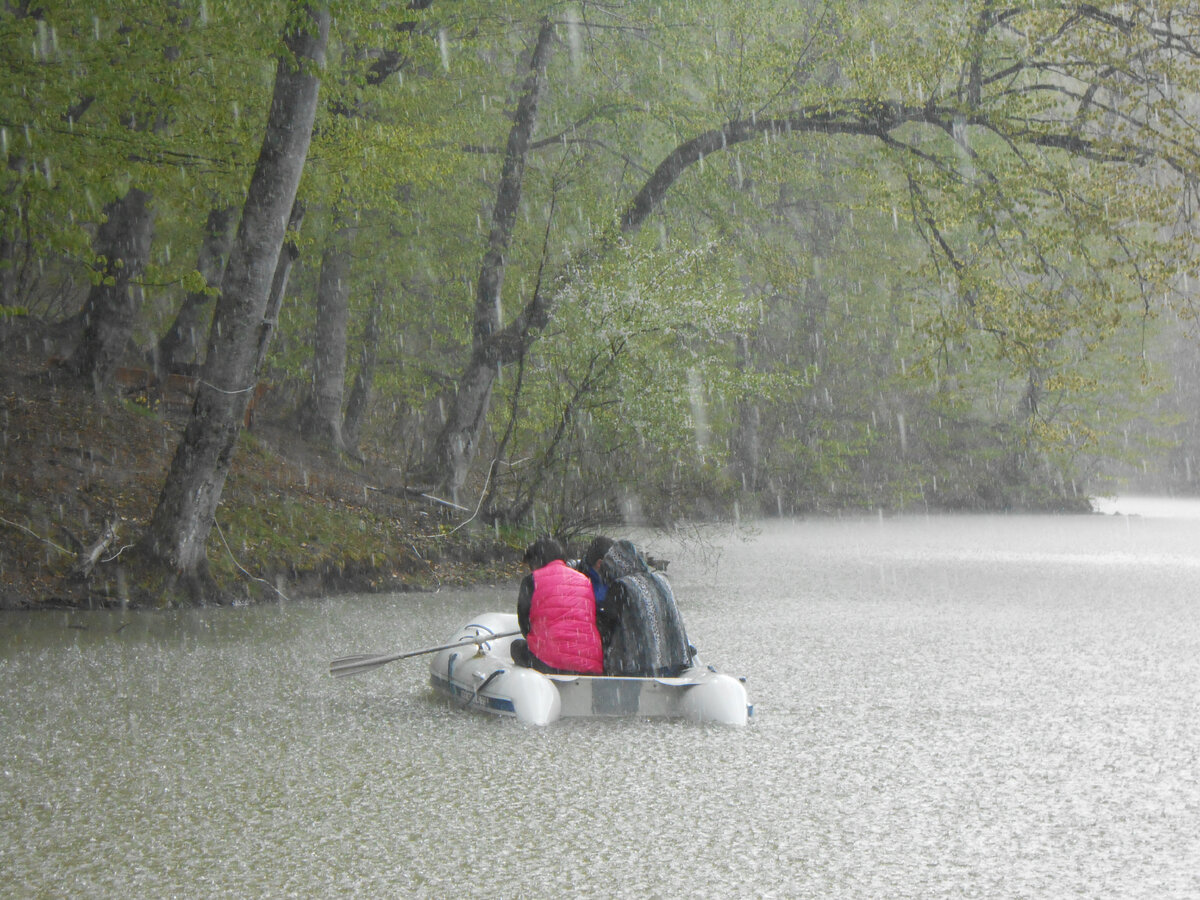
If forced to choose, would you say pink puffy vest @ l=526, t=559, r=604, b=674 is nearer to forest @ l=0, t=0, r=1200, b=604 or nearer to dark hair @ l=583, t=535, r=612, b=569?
dark hair @ l=583, t=535, r=612, b=569

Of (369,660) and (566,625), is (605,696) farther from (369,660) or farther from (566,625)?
(369,660)

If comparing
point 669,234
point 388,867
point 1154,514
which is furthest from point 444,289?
point 1154,514

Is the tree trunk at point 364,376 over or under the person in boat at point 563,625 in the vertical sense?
over

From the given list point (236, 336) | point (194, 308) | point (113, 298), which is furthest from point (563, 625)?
point (194, 308)

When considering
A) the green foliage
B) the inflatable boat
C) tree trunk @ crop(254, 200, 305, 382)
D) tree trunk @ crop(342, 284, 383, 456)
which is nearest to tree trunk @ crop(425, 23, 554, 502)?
the green foliage

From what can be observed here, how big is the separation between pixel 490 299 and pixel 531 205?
7.27 feet

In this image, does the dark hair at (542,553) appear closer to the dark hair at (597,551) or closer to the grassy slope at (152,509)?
the dark hair at (597,551)

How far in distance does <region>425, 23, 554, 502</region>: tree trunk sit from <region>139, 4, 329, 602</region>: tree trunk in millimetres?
5558

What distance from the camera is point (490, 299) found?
1605 centimetres

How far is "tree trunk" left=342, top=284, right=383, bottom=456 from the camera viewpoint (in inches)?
773

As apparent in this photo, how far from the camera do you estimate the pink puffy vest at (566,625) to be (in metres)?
6.29

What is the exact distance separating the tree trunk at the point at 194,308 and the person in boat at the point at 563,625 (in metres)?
9.55

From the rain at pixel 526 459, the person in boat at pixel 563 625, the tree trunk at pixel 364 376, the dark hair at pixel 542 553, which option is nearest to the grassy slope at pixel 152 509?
the rain at pixel 526 459

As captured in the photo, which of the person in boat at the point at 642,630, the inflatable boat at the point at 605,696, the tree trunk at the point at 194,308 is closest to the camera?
the inflatable boat at the point at 605,696
